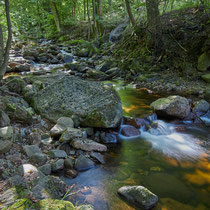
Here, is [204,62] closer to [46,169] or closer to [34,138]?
[34,138]

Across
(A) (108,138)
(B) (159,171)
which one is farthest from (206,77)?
(B) (159,171)

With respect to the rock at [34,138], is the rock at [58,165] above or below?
below

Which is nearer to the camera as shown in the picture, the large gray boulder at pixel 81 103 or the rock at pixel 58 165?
the rock at pixel 58 165

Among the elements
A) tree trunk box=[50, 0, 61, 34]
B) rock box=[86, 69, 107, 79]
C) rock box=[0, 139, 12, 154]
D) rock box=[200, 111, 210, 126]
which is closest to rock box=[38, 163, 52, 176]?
rock box=[0, 139, 12, 154]

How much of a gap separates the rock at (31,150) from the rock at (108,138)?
1.57 meters

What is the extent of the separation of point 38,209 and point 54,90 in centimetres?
391

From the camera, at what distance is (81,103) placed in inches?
205

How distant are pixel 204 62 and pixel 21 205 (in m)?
9.11

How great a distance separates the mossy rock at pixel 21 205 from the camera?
1948mm

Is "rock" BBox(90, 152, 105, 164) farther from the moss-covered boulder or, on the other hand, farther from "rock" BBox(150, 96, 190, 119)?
the moss-covered boulder

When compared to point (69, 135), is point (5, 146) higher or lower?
higher

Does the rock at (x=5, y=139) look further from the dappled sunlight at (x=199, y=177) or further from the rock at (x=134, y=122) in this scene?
the dappled sunlight at (x=199, y=177)

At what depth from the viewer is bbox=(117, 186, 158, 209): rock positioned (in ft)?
9.50

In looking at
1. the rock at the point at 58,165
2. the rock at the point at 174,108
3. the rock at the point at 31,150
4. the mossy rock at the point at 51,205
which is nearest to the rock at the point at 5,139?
the rock at the point at 31,150
